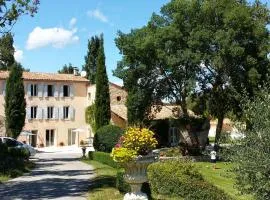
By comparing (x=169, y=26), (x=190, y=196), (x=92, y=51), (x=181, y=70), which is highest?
(x=92, y=51)

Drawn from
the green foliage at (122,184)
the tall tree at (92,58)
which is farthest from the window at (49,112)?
the green foliage at (122,184)

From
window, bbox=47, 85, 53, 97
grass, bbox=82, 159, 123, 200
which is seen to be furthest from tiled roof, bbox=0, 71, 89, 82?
grass, bbox=82, 159, 123, 200

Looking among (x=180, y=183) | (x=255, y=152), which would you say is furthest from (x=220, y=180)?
(x=255, y=152)

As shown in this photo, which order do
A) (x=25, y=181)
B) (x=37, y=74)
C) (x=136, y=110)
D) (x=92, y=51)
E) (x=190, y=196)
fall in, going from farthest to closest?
(x=92, y=51) < (x=37, y=74) < (x=136, y=110) < (x=25, y=181) < (x=190, y=196)

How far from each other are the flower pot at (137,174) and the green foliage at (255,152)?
2.61m

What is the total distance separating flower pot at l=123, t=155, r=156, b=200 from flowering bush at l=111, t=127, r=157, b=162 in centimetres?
19

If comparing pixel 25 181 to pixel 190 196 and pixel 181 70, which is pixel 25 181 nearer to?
pixel 190 196

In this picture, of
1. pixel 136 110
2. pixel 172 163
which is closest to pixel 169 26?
pixel 136 110

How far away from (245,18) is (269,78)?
25.7m

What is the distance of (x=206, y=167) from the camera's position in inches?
1368

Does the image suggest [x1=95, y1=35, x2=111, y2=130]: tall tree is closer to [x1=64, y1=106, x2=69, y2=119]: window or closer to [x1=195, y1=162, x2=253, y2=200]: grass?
[x1=195, y1=162, x2=253, y2=200]: grass

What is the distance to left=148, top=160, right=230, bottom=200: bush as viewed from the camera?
53.9 feet

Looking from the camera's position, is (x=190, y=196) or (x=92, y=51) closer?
(x=190, y=196)

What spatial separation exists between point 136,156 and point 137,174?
1.89 ft
